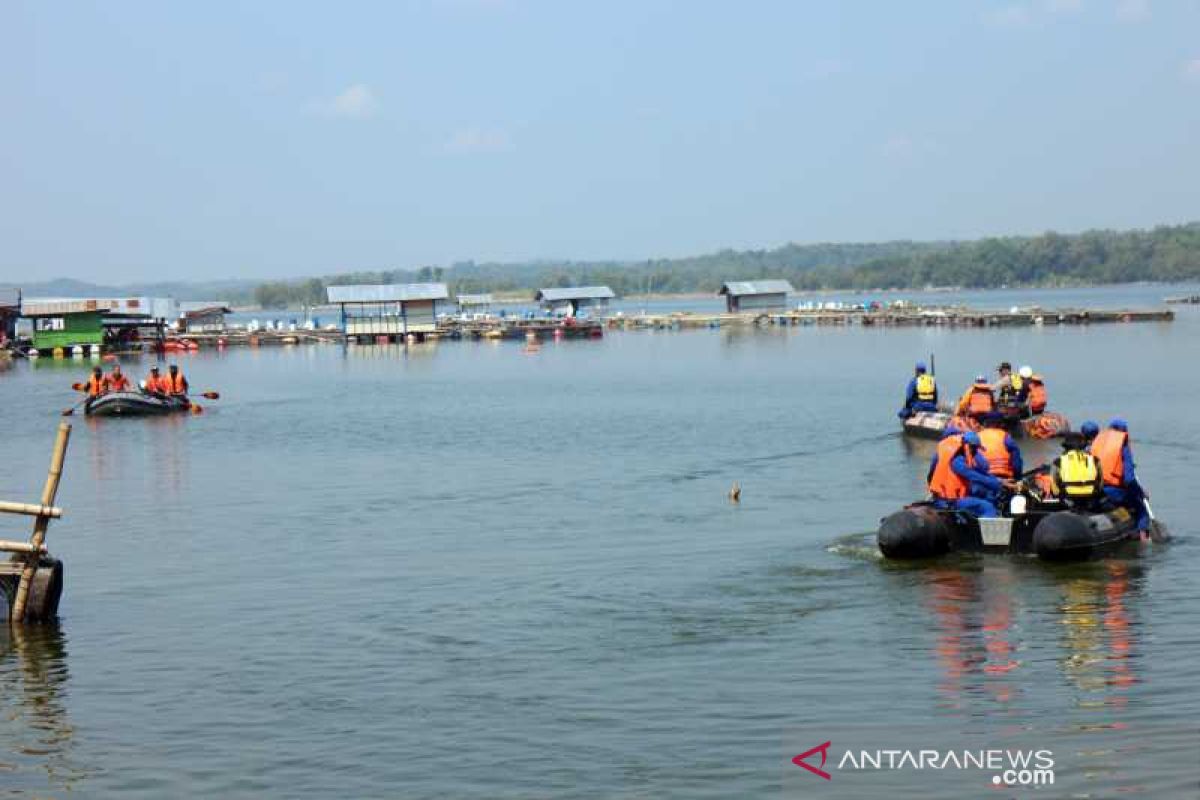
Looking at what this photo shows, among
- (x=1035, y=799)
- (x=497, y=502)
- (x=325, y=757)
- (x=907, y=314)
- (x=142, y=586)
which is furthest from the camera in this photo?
(x=907, y=314)

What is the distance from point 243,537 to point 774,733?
50.0 ft

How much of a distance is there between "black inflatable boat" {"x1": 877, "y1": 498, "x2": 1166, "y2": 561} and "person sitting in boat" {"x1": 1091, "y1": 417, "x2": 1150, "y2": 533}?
29cm

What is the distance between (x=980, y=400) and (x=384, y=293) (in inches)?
3389

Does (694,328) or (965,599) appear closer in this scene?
(965,599)

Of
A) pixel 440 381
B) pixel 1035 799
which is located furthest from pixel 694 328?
pixel 1035 799

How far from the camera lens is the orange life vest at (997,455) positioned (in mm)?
23453

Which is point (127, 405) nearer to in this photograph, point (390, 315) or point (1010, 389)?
point (1010, 389)

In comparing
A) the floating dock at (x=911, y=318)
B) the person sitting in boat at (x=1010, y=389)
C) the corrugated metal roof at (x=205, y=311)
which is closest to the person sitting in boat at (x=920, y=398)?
the person sitting in boat at (x=1010, y=389)

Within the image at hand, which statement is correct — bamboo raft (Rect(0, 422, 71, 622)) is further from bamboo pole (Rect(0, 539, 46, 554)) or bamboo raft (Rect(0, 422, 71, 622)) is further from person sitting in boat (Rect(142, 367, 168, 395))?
person sitting in boat (Rect(142, 367, 168, 395))

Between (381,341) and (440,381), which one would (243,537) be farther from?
(381,341)

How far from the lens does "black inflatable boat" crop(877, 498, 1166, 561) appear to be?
864 inches

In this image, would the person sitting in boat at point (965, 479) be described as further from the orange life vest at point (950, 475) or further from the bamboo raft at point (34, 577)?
the bamboo raft at point (34, 577)

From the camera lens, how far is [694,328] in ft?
454

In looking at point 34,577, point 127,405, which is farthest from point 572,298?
point 34,577
